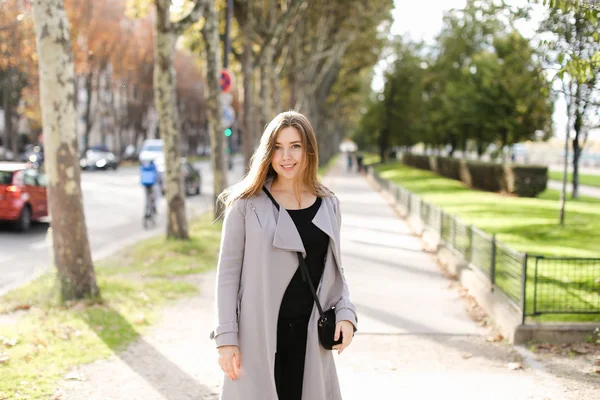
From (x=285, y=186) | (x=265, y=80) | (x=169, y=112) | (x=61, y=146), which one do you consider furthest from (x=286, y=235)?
(x=265, y=80)

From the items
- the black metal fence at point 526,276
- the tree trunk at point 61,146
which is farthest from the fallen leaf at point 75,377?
the black metal fence at point 526,276

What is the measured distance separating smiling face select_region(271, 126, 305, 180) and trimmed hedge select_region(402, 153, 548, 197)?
2342 cm

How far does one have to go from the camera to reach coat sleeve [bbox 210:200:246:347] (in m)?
3.11

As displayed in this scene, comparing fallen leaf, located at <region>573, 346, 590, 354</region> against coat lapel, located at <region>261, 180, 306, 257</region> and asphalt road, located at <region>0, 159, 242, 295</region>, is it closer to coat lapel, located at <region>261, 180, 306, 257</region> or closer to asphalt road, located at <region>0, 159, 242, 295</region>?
coat lapel, located at <region>261, 180, 306, 257</region>

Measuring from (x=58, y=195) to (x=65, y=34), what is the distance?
1.73m

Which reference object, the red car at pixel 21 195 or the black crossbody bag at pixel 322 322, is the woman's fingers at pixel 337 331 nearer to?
the black crossbody bag at pixel 322 322

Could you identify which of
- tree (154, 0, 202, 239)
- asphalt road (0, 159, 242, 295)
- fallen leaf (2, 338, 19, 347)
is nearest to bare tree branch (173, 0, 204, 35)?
tree (154, 0, 202, 239)

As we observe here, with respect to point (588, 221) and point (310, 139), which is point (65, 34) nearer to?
point (310, 139)

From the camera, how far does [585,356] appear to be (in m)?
6.20

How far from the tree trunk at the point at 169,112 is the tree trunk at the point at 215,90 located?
4.88 feet

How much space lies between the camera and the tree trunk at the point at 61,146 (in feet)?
24.6

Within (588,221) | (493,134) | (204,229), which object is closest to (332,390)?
(204,229)

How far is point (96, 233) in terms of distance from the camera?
15641 mm

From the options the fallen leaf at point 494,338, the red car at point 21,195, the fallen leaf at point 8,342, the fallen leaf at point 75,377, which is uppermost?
the red car at point 21,195
